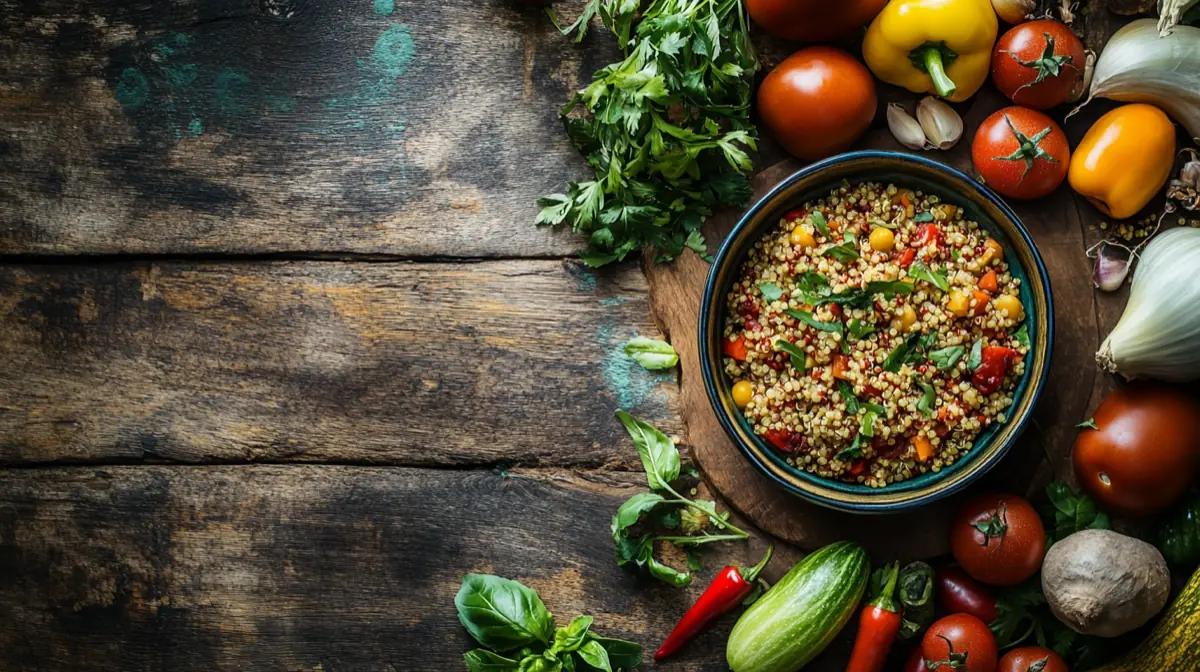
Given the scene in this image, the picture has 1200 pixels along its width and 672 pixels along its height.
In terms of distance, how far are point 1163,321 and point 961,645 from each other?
724 millimetres

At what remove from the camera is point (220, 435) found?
2.30 metres

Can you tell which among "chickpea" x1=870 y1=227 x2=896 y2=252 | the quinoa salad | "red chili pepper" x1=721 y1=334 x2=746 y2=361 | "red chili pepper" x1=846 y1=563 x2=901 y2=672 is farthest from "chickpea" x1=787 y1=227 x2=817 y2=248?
"red chili pepper" x1=846 y1=563 x2=901 y2=672

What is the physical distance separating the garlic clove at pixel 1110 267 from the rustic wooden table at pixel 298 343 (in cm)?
70

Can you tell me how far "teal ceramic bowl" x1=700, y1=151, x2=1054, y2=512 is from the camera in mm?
1936

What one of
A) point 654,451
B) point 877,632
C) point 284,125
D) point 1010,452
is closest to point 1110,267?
point 1010,452

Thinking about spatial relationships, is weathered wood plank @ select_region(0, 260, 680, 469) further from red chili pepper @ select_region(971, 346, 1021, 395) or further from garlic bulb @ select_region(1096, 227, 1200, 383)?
garlic bulb @ select_region(1096, 227, 1200, 383)

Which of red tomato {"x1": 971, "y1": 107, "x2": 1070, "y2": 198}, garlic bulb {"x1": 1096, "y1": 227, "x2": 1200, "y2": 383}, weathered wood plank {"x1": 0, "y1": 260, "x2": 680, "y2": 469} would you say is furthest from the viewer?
weathered wood plank {"x1": 0, "y1": 260, "x2": 680, "y2": 469}

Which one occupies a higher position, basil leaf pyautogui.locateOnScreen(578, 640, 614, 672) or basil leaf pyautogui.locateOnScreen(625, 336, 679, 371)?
basil leaf pyautogui.locateOnScreen(625, 336, 679, 371)

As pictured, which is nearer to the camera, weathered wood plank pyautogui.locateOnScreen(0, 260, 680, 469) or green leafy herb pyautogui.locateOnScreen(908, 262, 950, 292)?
green leafy herb pyautogui.locateOnScreen(908, 262, 950, 292)

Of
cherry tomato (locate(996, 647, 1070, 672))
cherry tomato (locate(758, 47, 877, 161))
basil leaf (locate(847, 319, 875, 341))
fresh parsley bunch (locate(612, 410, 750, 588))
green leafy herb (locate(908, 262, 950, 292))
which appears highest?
cherry tomato (locate(758, 47, 877, 161))

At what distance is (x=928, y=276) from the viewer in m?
1.99

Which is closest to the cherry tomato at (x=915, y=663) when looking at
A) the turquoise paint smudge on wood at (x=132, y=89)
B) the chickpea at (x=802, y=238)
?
the chickpea at (x=802, y=238)

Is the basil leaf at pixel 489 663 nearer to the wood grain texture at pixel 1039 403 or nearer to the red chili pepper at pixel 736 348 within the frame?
the wood grain texture at pixel 1039 403

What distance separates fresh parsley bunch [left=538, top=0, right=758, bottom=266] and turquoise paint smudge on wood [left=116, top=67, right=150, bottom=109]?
3.13ft
